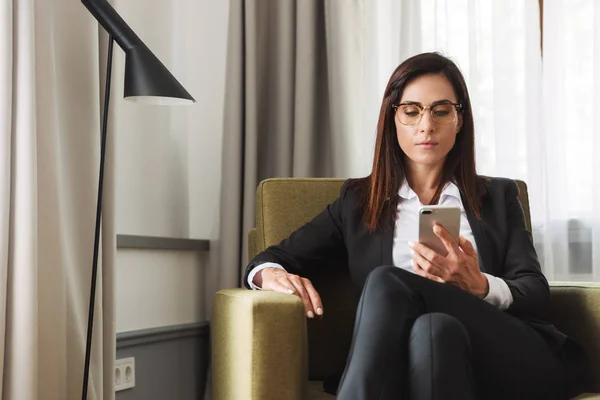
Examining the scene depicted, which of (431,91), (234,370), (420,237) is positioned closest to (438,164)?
(431,91)

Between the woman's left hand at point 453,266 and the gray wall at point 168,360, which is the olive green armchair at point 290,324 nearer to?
the woman's left hand at point 453,266

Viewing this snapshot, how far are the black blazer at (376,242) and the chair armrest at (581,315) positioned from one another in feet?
0.14

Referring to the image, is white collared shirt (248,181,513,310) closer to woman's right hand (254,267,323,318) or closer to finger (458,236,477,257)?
woman's right hand (254,267,323,318)

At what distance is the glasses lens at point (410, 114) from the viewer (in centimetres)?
200

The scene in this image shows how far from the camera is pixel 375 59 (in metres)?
2.71

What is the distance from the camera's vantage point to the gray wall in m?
2.31

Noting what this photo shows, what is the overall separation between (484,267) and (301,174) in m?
0.88

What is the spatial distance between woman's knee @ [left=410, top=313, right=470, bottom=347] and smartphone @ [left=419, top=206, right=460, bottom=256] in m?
0.30

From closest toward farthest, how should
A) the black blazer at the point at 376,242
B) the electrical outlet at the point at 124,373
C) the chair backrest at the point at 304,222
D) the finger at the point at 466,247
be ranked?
1. the finger at the point at 466,247
2. the black blazer at the point at 376,242
3. the chair backrest at the point at 304,222
4. the electrical outlet at the point at 124,373

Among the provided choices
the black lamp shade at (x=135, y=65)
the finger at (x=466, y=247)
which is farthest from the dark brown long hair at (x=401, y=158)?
the black lamp shade at (x=135, y=65)

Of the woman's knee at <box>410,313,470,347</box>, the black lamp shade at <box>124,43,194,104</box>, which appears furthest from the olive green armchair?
the black lamp shade at <box>124,43,194,104</box>

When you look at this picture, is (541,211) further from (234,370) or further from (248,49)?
(234,370)

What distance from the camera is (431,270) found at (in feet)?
5.65

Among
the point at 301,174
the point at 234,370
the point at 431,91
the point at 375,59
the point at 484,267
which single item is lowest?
the point at 234,370
